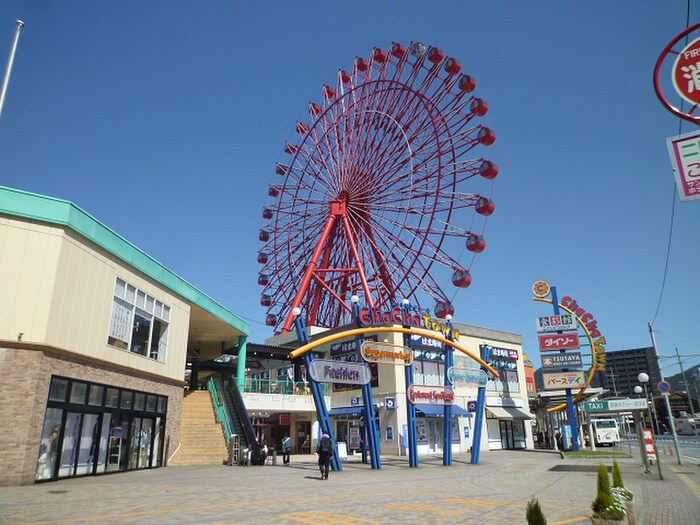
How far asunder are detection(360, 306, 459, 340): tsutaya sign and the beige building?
30.0 ft

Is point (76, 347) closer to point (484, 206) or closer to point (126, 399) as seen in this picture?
point (126, 399)

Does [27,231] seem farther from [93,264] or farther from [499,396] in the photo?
[499,396]

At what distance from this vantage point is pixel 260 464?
24.0m

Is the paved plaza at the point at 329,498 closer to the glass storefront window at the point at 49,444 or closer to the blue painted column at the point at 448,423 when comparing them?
the glass storefront window at the point at 49,444

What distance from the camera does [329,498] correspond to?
12656mm

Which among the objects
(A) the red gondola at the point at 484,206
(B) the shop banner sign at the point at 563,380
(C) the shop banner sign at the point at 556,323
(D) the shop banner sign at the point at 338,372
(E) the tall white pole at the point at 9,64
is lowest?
(D) the shop banner sign at the point at 338,372

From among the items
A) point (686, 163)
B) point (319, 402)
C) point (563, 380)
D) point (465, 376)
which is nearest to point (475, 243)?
point (465, 376)

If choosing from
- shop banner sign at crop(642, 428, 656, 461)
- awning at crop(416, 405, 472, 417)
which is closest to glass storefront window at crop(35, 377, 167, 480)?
awning at crop(416, 405, 472, 417)

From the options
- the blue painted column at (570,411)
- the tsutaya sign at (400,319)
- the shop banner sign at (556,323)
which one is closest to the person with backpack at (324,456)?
the tsutaya sign at (400,319)

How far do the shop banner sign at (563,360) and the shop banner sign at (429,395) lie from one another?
15.6m

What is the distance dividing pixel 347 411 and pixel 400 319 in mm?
13003

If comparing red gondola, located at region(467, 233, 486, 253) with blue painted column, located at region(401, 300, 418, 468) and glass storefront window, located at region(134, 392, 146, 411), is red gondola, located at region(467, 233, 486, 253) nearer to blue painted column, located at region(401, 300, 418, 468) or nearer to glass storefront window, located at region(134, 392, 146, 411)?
blue painted column, located at region(401, 300, 418, 468)

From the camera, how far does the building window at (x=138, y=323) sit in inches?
747

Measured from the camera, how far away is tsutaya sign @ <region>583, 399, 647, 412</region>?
22.5 meters
